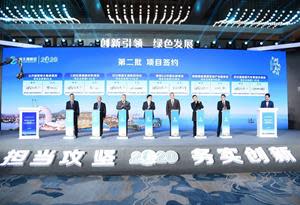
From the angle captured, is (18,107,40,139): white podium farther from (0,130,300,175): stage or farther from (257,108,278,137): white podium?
(257,108,278,137): white podium

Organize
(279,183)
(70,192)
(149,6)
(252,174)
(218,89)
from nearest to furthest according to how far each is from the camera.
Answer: (70,192) < (279,183) < (252,174) < (218,89) < (149,6)

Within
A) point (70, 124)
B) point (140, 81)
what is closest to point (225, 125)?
point (140, 81)

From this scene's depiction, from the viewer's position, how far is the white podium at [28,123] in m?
5.89

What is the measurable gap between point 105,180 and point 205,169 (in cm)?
157

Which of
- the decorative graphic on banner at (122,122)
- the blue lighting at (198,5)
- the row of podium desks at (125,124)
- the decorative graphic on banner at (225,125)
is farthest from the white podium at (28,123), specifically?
the blue lighting at (198,5)

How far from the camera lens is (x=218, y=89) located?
27.3 feet

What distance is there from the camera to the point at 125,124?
6078mm

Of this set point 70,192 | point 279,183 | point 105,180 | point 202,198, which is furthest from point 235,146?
point 70,192

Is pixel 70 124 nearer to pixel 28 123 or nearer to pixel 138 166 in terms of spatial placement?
pixel 28 123

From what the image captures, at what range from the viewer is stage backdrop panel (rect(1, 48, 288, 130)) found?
8.07 meters

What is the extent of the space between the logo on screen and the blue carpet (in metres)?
4.67

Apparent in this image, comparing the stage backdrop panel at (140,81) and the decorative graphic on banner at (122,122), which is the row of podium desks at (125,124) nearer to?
the decorative graphic on banner at (122,122)

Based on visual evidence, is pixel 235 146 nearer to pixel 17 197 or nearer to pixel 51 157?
pixel 51 157

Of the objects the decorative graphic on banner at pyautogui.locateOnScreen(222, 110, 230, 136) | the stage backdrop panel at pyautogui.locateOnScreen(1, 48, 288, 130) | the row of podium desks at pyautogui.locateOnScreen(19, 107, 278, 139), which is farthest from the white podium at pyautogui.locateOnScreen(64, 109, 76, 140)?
the decorative graphic on banner at pyautogui.locateOnScreen(222, 110, 230, 136)
